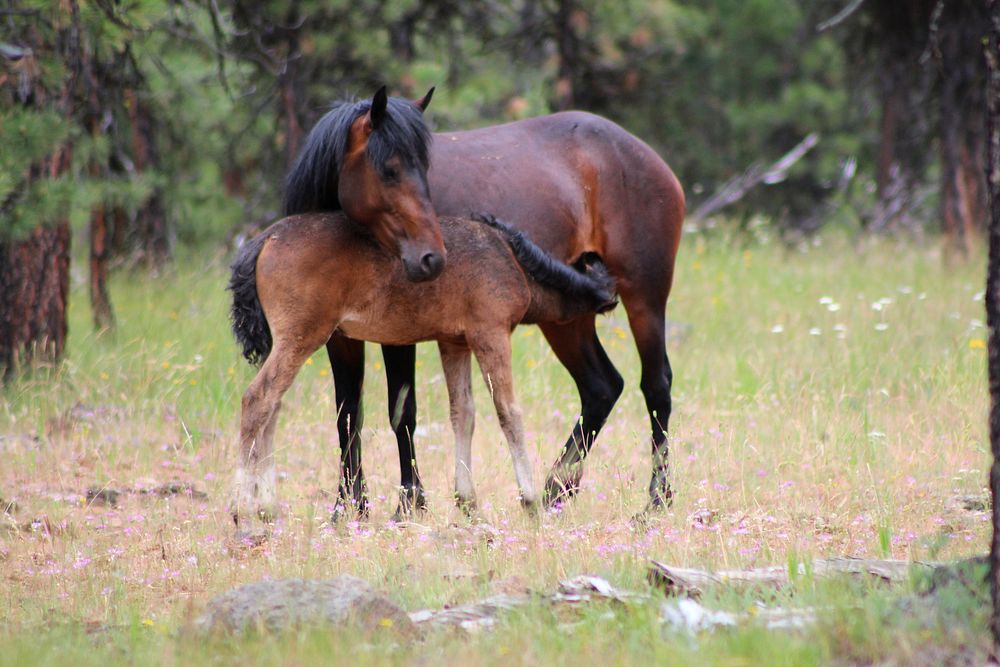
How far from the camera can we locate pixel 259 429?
5.65 metres

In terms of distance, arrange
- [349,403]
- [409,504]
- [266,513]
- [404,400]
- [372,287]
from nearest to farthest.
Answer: [266,513] → [372,287] → [409,504] → [349,403] → [404,400]

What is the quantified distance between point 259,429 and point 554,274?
172cm

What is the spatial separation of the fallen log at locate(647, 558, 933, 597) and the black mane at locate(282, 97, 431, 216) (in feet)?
7.89

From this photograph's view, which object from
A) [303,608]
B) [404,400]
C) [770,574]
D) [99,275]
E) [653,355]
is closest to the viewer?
[303,608]

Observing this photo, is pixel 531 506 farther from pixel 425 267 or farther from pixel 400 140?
pixel 400 140

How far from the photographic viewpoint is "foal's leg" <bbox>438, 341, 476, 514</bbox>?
622 cm

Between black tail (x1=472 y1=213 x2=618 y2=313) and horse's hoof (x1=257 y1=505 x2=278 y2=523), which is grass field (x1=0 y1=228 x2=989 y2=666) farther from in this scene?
black tail (x1=472 y1=213 x2=618 y2=313)

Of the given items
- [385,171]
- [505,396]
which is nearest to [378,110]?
[385,171]

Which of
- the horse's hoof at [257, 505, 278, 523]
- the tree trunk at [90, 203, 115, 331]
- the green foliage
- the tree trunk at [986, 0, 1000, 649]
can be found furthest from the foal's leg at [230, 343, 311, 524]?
the tree trunk at [90, 203, 115, 331]

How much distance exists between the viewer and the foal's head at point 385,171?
18.5 feet

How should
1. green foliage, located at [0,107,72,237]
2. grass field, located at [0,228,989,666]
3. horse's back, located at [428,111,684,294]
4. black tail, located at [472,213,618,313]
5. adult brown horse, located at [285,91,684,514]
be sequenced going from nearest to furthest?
grass field, located at [0,228,989,666] → black tail, located at [472,213,618,313] → adult brown horse, located at [285,91,684,514] → horse's back, located at [428,111,684,294] → green foliage, located at [0,107,72,237]

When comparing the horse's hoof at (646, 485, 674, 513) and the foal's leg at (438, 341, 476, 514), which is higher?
the foal's leg at (438, 341, 476, 514)

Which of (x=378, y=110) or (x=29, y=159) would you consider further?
(x=29, y=159)

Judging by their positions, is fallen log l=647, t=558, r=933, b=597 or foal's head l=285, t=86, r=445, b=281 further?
foal's head l=285, t=86, r=445, b=281
